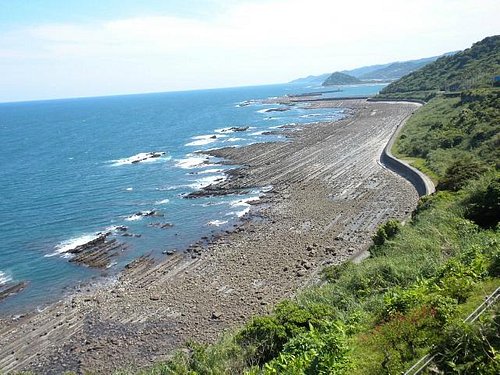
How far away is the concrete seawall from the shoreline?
96 centimetres

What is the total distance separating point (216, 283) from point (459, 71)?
422 ft

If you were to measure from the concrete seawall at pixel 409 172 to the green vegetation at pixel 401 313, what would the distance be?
821 centimetres

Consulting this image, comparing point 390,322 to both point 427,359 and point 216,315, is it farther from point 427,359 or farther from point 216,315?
point 216,315

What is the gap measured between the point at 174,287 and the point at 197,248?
641 centimetres

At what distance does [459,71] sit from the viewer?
128 meters

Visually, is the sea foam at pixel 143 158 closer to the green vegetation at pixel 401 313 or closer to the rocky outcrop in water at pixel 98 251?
the rocky outcrop in water at pixel 98 251

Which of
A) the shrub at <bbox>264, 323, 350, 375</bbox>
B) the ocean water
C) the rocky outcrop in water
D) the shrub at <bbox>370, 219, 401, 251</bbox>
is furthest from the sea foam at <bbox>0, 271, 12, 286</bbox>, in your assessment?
the shrub at <bbox>264, 323, 350, 375</bbox>

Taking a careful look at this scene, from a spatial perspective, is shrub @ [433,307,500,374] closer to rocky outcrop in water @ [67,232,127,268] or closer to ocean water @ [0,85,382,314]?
ocean water @ [0,85,382,314]

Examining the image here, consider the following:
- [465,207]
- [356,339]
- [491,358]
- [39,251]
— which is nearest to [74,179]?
[39,251]

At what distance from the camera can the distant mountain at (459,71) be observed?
108m

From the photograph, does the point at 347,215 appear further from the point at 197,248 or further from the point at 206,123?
the point at 206,123

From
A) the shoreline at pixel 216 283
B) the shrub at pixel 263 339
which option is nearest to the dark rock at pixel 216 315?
the shoreline at pixel 216 283

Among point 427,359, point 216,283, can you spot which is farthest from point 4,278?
point 427,359

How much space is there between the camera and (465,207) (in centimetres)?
2328
